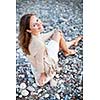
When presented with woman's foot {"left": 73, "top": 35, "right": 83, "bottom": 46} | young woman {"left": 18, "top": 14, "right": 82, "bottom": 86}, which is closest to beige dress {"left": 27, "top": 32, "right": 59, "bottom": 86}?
young woman {"left": 18, "top": 14, "right": 82, "bottom": 86}

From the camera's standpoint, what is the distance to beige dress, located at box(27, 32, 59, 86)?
1.88m

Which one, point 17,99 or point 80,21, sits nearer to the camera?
point 17,99

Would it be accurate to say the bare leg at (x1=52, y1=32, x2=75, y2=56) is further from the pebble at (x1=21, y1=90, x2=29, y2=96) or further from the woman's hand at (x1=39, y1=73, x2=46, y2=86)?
the pebble at (x1=21, y1=90, x2=29, y2=96)

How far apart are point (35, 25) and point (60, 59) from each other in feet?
1.01

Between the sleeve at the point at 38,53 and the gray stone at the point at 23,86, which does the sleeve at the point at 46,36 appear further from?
the gray stone at the point at 23,86

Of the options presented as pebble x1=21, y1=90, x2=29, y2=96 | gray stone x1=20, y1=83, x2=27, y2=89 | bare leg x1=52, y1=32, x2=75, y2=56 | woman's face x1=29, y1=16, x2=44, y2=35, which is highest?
woman's face x1=29, y1=16, x2=44, y2=35

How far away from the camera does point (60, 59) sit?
1.93 metres

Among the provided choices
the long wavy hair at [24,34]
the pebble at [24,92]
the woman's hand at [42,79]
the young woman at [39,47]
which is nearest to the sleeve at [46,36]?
the young woman at [39,47]

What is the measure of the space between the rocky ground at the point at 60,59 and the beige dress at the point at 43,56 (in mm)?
36

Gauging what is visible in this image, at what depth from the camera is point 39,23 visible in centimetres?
190

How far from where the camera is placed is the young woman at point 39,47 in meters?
1.88
